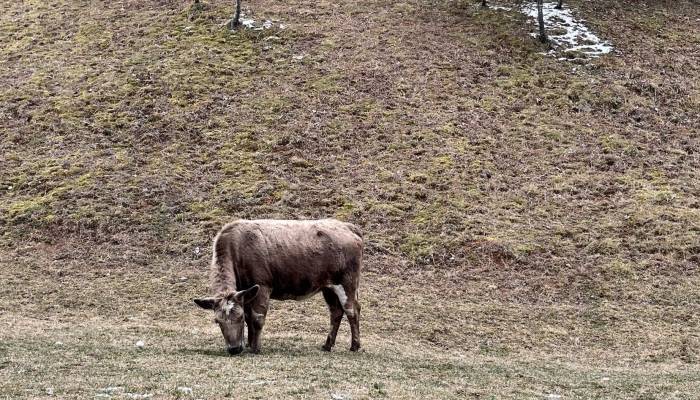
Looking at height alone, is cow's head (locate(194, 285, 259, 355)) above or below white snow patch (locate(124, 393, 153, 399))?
below

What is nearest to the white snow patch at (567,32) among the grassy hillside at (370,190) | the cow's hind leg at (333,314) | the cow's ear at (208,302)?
the grassy hillside at (370,190)

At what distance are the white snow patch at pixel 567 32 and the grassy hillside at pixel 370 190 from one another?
1.03 metres

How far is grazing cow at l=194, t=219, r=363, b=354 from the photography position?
12.7 meters

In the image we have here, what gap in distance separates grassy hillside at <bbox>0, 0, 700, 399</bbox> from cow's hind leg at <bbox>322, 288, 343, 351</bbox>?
284mm

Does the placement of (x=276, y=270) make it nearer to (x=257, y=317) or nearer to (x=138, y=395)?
(x=257, y=317)

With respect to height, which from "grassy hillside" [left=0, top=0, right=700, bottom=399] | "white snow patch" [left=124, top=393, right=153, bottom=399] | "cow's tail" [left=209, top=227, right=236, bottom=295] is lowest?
"grassy hillside" [left=0, top=0, right=700, bottom=399]

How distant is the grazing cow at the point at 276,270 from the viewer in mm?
12742

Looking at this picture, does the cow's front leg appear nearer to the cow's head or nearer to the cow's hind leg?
the cow's head

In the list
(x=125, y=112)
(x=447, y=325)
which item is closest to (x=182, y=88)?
(x=125, y=112)

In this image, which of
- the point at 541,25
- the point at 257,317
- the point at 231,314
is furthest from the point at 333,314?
the point at 541,25

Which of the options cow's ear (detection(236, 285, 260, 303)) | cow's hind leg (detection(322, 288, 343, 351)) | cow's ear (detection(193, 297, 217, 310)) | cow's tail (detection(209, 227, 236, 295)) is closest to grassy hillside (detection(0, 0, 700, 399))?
cow's hind leg (detection(322, 288, 343, 351))

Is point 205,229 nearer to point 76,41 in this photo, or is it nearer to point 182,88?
point 182,88

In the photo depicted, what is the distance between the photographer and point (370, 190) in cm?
2598

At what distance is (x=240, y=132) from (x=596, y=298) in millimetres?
16753
